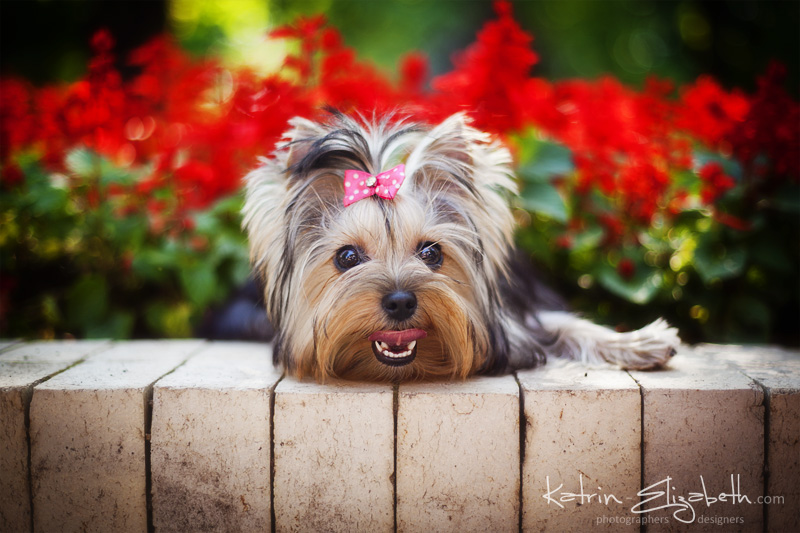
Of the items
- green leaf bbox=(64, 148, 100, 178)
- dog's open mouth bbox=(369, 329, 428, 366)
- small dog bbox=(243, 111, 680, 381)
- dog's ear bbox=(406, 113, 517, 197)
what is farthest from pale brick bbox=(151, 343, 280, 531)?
green leaf bbox=(64, 148, 100, 178)

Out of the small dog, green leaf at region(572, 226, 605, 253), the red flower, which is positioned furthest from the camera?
green leaf at region(572, 226, 605, 253)

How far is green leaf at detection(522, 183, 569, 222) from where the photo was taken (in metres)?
3.12

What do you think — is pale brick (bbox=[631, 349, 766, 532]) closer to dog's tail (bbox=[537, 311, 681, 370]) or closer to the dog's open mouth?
dog's tail (bbox=[537, 311, 681, 370])

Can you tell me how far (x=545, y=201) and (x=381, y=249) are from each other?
1325 mm

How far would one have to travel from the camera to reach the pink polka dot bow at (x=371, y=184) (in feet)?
7.18

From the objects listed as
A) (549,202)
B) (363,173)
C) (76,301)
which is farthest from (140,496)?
(549,202)

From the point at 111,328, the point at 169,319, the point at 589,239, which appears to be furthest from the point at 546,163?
the point at 111,328

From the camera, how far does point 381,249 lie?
7.23 ft

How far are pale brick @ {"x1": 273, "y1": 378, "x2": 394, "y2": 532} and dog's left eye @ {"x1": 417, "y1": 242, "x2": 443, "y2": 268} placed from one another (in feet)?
1.72

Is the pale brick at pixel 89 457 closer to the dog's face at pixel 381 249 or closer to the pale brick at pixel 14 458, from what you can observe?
the pale brick at pixel 14 458

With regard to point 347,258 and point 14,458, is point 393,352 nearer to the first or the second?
point 347,258

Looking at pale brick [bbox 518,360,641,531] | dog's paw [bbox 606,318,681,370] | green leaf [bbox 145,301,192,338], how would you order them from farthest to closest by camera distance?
green leaf [bbox 145,301,192,338] → dog's paw [bbox 606,318,681,370] → pale brick [bbox 518,360,641,531]

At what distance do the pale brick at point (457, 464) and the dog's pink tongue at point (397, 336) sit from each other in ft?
0.68

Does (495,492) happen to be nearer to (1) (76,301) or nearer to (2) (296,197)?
(2) (296,197)
